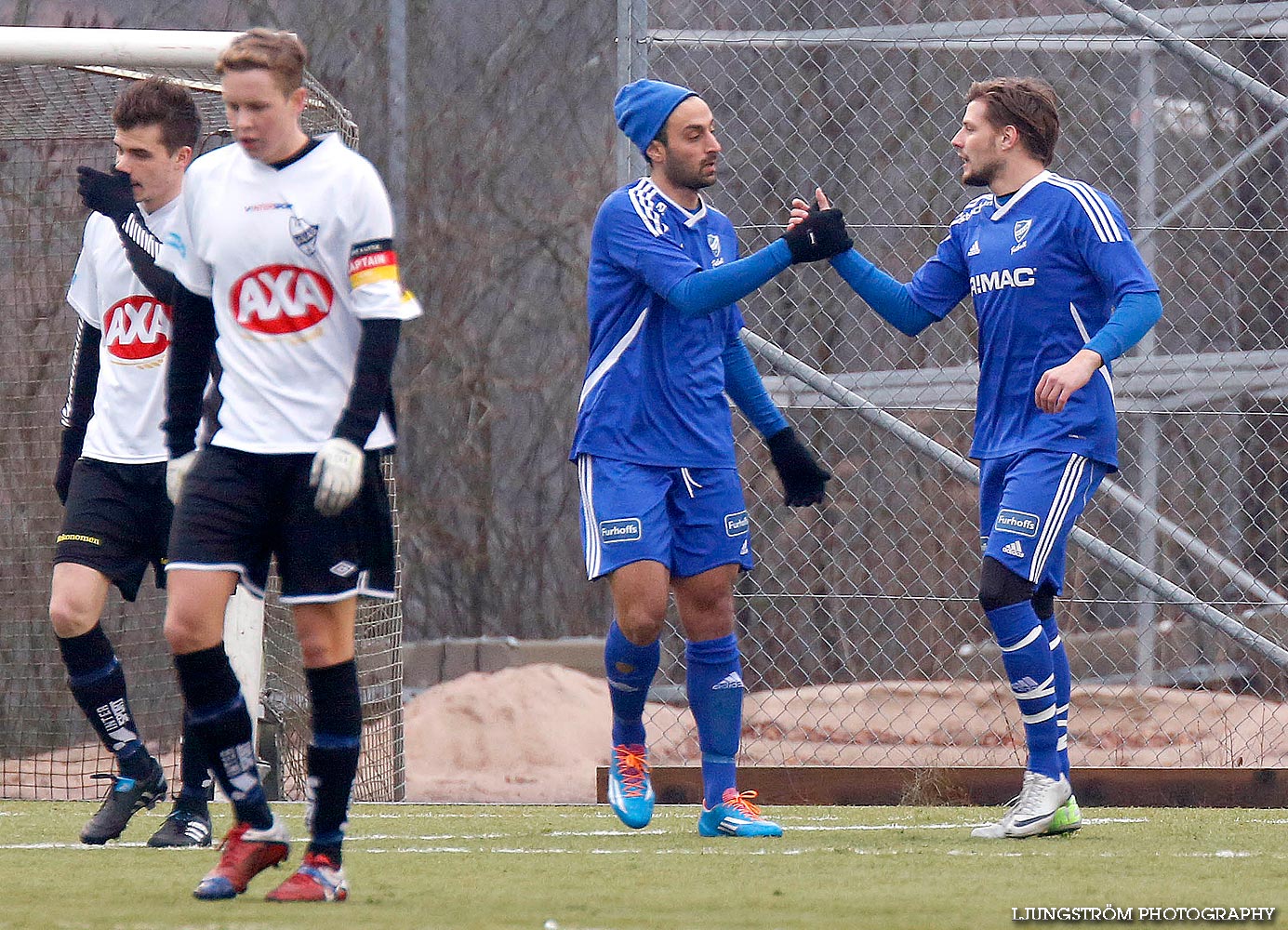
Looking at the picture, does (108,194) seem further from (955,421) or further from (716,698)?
(955,421)

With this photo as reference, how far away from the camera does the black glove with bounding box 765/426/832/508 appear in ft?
17.5

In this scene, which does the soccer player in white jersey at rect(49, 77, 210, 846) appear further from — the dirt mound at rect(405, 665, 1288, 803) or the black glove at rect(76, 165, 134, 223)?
the dirt mound at rect(405, 665, 1288, 803)

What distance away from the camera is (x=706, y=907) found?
3406 mm

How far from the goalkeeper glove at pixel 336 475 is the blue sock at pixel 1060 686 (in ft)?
7.01

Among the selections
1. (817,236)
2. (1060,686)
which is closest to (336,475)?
(817,236)

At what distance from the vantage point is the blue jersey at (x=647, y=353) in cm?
503

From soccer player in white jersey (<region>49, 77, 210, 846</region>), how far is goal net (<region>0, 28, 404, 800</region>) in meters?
1.64

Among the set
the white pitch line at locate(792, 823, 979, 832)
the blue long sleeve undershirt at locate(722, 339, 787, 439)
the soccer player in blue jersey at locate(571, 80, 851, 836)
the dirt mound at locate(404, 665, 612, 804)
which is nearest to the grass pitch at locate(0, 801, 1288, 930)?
the white pitch line at locate(792, 823, 979, 832)

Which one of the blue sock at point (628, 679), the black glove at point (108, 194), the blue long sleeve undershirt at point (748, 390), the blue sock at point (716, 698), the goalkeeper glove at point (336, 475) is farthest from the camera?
the blue long sleeve undershirt at point (748, 390)

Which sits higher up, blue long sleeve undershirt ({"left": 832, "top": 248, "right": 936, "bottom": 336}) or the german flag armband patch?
blue long sleeve undershirt ({"left": 832, "top": 248, "right": 936, "bottom": 336})

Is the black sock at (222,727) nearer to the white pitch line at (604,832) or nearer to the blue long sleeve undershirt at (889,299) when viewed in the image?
the white pitch line at (604,832)

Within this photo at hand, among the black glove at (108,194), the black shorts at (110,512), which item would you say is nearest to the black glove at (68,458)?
the black shorts at (110,512)

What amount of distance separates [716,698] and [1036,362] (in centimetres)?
124

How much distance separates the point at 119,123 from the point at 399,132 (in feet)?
31.8
